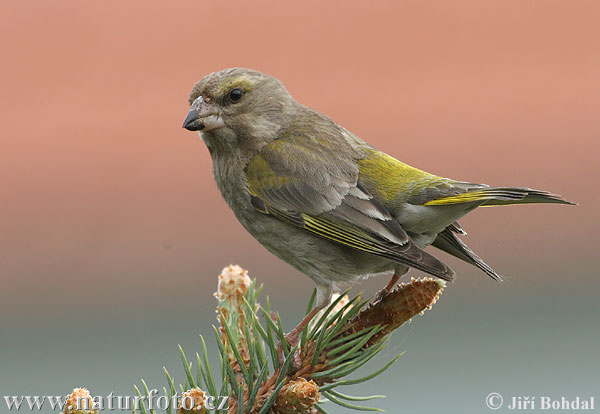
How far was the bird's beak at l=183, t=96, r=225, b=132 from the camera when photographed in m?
3.05

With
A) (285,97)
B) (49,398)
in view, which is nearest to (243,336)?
(49,398)

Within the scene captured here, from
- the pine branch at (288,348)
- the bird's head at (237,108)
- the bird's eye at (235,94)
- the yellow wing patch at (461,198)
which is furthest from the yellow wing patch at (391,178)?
the pine branch at (288,348)

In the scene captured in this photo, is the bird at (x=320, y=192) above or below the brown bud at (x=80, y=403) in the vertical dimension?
above

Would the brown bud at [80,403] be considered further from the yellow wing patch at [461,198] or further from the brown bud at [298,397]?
the yellow wing patch at [461,198]

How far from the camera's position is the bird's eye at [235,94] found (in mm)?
3234

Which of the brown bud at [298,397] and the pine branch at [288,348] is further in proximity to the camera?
the pine branch at [288,348]

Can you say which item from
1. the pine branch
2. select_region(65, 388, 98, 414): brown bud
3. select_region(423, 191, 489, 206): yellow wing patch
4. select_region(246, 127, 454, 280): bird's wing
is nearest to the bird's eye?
select_region(246, 127, 454, 280): bird's wing

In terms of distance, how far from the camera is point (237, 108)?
3.25 m

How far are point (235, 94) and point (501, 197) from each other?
129 cm

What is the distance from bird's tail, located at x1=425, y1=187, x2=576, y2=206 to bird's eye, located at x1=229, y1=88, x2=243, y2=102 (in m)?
0.99

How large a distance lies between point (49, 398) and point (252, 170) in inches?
61.1

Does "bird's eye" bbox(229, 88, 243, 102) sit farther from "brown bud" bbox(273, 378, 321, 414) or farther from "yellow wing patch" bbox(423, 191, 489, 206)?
"brown bud" bbox(273, 378, 321, 414)

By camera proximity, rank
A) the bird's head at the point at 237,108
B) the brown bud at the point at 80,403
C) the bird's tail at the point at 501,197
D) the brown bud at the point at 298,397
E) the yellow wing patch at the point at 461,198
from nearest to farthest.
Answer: the brown bud at the point at 80,403 < the brown bud at the point at 298,397 < the bird's tail at the point at 501,197 < the yellow wing patch at the point at 461,198 < the bird's head at the point at 237,108

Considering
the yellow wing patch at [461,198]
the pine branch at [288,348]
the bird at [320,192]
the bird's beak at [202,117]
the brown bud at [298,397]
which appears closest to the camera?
the brown bud at [298,397]
